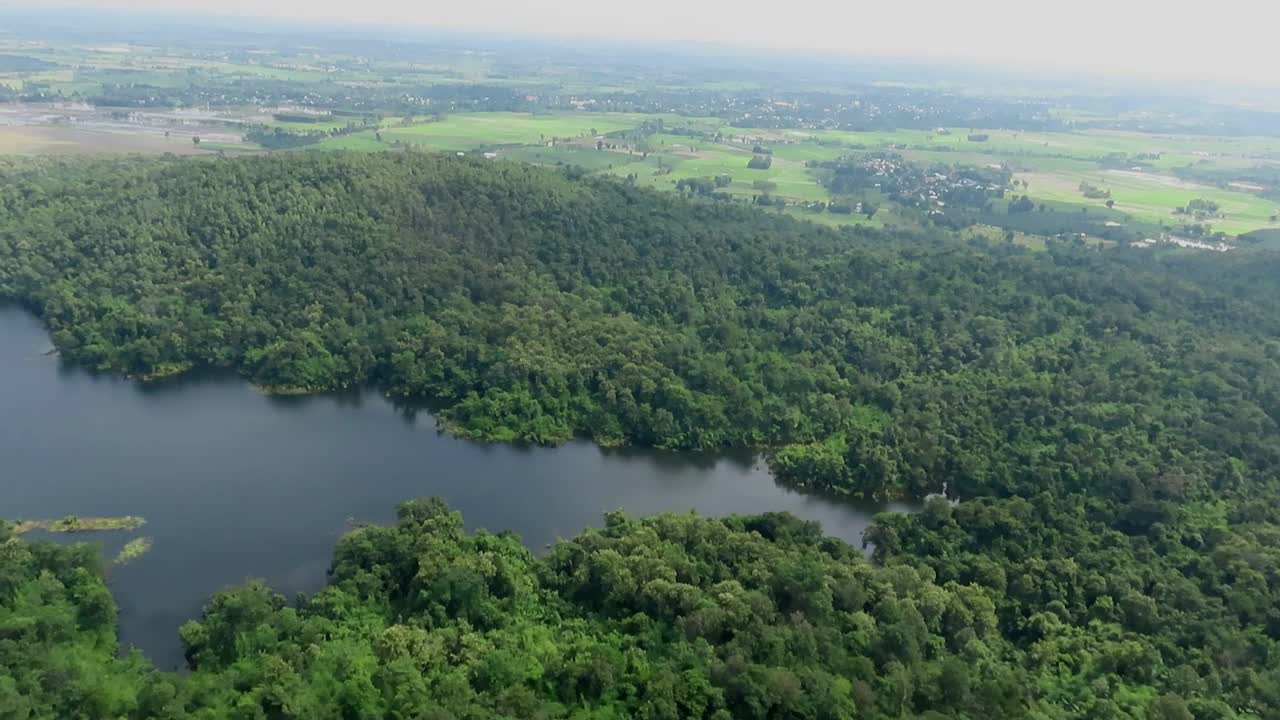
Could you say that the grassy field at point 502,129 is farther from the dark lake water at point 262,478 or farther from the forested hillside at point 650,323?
the dark lake water at point 262,478

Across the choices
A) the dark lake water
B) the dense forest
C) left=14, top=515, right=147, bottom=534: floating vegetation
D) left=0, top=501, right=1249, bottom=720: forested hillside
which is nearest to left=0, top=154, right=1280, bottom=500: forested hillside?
the dense forest

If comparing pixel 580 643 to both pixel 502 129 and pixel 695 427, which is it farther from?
pixel 502 129

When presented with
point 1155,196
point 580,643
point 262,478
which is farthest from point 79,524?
point 1155,196

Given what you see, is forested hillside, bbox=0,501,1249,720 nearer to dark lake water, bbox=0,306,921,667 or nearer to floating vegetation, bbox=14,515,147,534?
dark lake water, bbox=0,306,921,667

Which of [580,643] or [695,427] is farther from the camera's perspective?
[695,427]

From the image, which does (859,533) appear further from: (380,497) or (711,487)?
(380,497)

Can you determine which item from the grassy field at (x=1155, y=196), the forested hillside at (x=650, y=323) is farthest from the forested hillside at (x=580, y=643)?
the grassy field at (x=1155, y=196)
